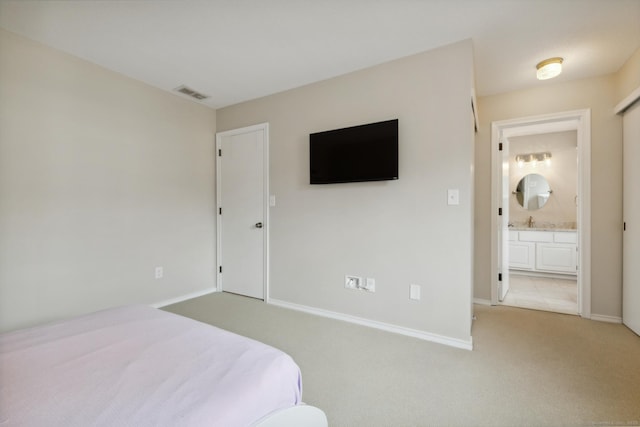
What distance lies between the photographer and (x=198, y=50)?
2375 mm

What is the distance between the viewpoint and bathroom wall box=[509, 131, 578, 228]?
460 centimetres

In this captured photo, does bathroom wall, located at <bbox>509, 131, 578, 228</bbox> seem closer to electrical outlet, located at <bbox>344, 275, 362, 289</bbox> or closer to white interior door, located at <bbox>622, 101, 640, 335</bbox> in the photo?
white interior door, located at <bbox>622, 101, 640, 335</bbox>

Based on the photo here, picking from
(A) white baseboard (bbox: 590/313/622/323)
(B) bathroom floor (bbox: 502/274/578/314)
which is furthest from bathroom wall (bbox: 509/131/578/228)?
(A) white baseboard (bbox: 590/313/622/323)

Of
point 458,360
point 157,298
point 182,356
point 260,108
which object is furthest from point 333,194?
point 157,298

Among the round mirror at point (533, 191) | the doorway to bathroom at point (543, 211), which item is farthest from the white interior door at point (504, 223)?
the round mirror at point (533, 191)

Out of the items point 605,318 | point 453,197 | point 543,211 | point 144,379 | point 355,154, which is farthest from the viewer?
point 543,211

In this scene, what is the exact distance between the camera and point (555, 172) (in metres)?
4.73

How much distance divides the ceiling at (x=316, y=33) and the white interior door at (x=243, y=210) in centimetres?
91

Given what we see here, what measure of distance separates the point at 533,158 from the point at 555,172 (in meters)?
0.41

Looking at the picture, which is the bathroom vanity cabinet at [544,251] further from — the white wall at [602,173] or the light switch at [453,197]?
the light switch at [453,197]

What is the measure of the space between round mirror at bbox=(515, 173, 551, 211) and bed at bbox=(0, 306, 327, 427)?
17.9ft

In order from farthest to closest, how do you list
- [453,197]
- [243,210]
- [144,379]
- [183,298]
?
[243,210]
[183,298]
[453,197]
[144,379]

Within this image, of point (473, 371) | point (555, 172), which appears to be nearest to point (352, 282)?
point (473, 371)

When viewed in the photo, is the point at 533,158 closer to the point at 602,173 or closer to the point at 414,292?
the point at 602,173
